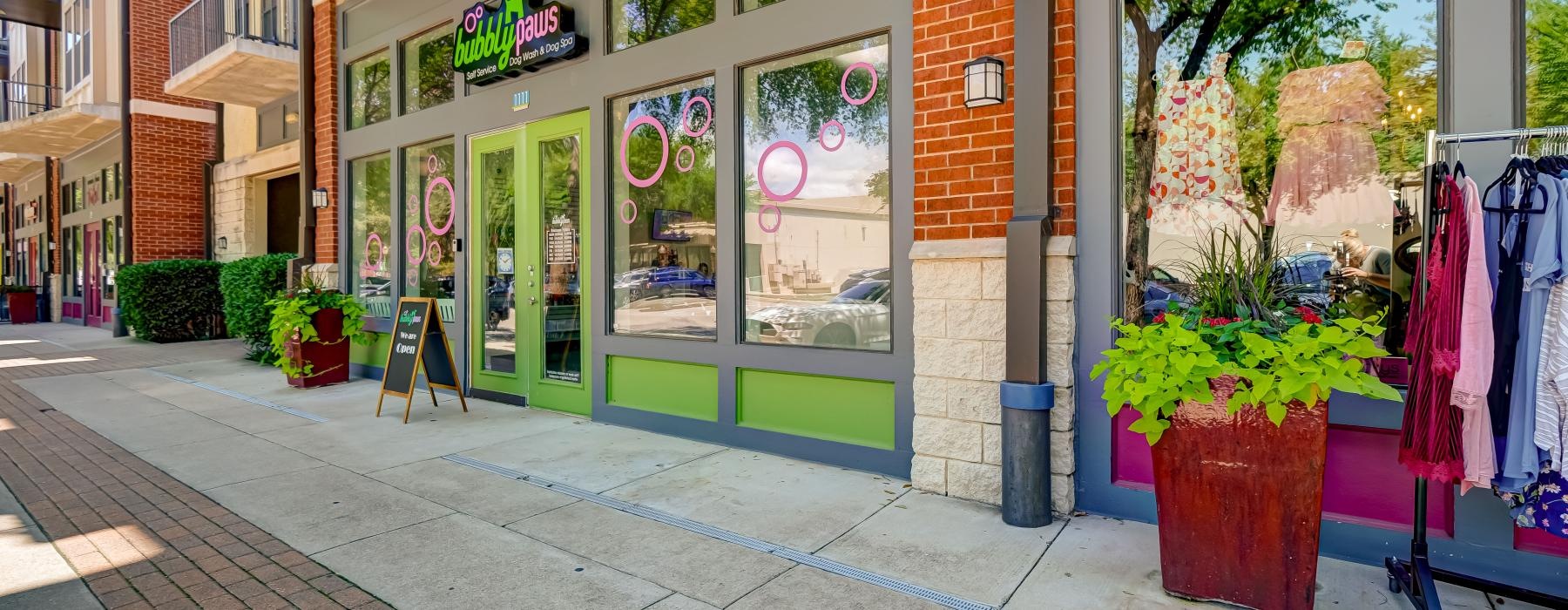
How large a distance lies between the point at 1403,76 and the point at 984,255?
1.90m

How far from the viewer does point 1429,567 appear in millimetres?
2910

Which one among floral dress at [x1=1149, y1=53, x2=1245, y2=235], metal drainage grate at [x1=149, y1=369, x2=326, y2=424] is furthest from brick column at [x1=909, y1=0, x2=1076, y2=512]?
metal drainage grate at [x1=149, y1=369, x2=326, y2=424]

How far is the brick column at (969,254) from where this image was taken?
390 cm

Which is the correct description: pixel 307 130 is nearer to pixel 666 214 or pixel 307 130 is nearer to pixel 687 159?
pixel 666 214

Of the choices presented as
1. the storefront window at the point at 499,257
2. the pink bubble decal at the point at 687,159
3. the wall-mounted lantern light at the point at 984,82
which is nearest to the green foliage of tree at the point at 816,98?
the pink bubble decal at the point at 687,159

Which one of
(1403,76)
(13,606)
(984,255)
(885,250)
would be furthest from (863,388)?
(13,606)

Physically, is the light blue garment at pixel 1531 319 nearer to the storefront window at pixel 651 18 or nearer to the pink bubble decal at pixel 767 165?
the pink bubble decal at pixel 767 165

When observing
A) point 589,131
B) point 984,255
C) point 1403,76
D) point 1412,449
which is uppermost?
point 589,131

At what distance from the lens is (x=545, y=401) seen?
22.3 ft

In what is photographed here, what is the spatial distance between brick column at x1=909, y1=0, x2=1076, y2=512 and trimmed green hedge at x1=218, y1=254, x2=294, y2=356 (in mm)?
8491

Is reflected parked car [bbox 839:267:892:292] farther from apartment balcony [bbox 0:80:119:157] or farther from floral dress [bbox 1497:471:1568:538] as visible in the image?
apartment balcony [bbox 0:80:119:157]

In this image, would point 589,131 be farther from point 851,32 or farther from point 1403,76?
point 1403,76

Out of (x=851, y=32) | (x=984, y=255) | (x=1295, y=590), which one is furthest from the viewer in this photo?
(x=851, y=32)

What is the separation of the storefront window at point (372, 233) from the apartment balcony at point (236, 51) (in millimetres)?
2037
